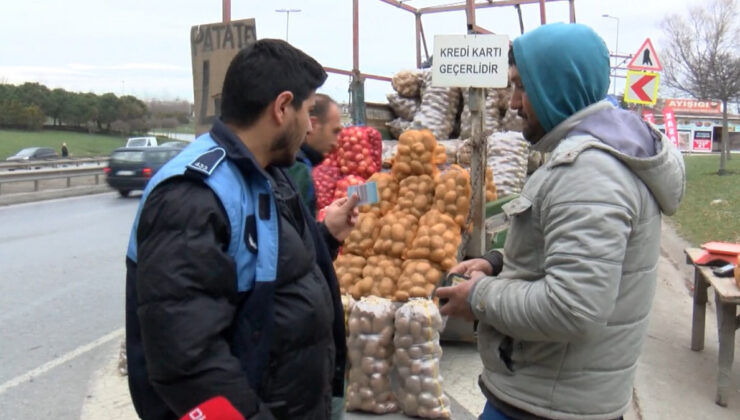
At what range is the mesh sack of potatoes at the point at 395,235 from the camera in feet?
15.1

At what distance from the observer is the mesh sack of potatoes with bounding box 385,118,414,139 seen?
301 inches

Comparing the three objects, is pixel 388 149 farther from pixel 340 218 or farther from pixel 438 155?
pixel 340 218

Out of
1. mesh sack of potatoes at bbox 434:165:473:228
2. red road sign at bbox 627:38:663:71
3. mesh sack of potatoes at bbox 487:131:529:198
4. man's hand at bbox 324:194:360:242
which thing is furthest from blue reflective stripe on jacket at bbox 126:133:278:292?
red road sign at bbox 627:38:663:71

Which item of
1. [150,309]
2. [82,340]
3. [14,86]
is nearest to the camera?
[150,309]

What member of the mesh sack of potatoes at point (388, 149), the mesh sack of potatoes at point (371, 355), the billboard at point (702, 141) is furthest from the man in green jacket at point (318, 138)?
the billboard at point (702, 141)

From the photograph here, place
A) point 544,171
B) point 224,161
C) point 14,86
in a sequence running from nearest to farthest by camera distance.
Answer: point 224,161 < point 544,171 < point 14,86

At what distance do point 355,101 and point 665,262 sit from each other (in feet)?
18.5

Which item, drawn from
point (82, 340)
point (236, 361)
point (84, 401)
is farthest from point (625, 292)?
point (82, 340)

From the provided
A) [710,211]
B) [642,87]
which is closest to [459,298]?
[642,87]

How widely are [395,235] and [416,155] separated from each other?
0.60m

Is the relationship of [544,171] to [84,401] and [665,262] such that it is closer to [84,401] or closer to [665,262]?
[84,401]

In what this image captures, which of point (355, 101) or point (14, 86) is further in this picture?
point (14, 86)

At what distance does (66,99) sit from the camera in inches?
1609

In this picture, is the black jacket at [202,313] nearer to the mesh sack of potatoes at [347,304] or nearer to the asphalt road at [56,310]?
the mesh sack of potatoes at [347,304]
